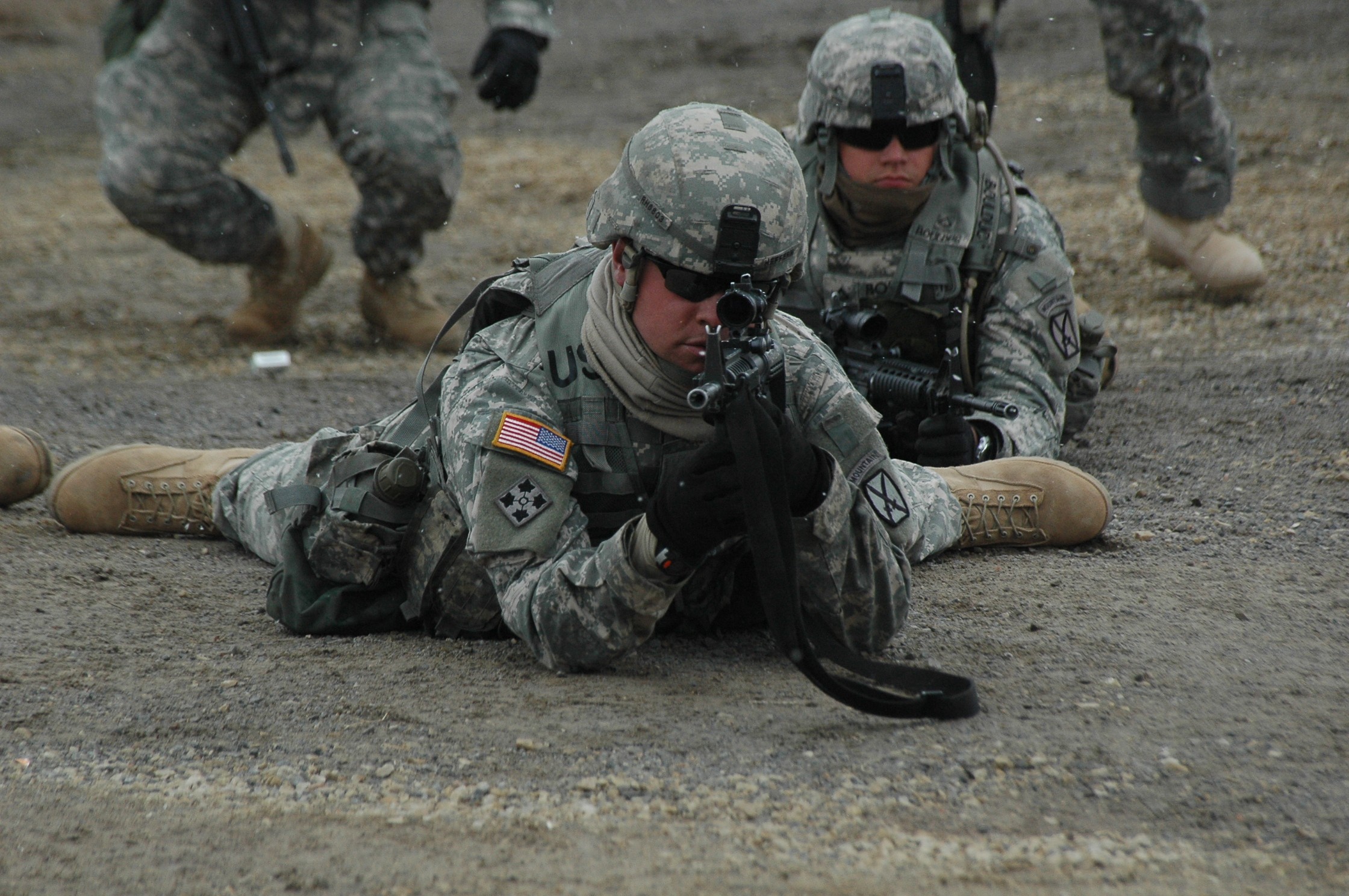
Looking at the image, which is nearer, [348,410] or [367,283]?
[348,410]

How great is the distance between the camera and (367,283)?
6.04 meters

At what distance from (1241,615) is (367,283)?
400cm

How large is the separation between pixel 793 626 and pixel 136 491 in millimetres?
2126

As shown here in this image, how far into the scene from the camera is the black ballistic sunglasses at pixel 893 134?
396 cm

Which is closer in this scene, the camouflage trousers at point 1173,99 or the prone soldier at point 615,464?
the prone soldier at point 615,464

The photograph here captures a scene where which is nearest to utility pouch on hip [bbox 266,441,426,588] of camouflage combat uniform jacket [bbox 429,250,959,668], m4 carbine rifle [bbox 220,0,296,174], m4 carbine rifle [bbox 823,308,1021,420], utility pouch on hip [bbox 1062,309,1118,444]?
camouflage combat uniform jacket [bbox 429,250,959,668]

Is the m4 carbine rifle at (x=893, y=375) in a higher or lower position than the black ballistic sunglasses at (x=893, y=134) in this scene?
lower

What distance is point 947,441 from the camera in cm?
380

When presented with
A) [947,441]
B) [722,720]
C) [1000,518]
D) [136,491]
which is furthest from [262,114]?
[722,720]

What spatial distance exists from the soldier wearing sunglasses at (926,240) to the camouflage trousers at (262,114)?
6.38ft

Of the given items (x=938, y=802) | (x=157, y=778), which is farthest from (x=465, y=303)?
(x=938, y=802)

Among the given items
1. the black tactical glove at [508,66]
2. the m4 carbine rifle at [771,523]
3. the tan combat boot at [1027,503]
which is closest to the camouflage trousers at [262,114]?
the black tactical glove at [508,66]

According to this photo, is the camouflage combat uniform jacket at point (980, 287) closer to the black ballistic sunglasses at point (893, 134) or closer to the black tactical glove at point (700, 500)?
the black ballistic sunglasses at point (893, 134)

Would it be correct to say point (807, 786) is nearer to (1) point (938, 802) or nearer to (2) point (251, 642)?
(1) point (938, 802)
